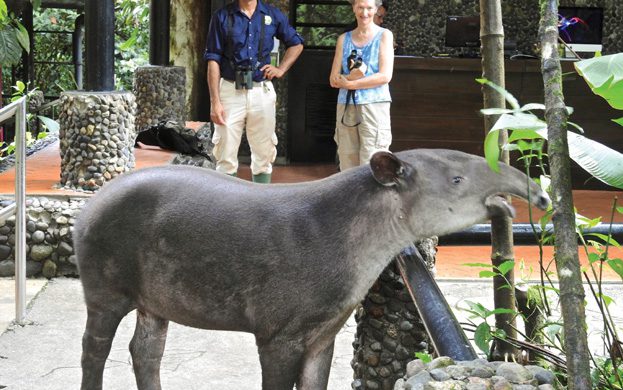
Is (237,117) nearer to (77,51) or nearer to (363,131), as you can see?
(363,131)


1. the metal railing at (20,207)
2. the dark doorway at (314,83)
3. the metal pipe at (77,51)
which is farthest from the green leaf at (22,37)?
the metal pipe at (77,51)

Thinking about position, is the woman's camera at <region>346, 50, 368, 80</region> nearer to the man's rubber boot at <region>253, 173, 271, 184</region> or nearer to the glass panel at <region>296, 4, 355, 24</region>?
the man's rubber boot at <region>253, 173, 271, 184</region>

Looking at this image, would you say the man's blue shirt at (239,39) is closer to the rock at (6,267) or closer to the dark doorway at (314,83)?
the rock at (6,267)

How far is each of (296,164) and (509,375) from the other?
11.3 metres

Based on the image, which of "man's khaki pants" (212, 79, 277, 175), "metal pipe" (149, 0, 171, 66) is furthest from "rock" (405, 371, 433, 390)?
"metal pipe" (149, 0, 171, 66)

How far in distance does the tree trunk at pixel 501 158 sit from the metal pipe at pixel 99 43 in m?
5.05

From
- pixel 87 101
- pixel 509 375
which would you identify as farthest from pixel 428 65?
pixel 509 375

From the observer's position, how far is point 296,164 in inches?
539

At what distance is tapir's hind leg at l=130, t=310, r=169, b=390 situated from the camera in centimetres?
358

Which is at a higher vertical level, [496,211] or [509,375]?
[496,211]

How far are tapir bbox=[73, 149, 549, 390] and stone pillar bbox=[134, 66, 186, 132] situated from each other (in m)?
8.71

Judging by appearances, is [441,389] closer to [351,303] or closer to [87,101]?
[351,303]

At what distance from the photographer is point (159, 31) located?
11.9 metres

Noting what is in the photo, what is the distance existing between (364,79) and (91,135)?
2120mm
